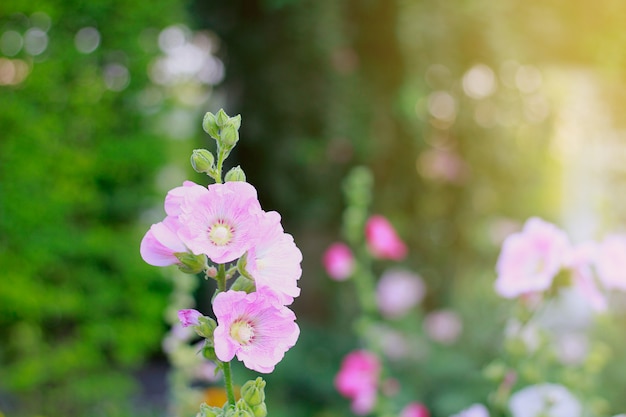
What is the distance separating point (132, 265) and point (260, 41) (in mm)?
1667

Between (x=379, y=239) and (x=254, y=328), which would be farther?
(x=379, y=239)

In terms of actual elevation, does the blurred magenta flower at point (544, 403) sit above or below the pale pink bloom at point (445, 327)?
below

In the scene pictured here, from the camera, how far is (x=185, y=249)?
2.12 feet

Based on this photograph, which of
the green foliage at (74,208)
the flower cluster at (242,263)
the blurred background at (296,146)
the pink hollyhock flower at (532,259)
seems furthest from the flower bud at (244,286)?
the green foliage at (74,208)

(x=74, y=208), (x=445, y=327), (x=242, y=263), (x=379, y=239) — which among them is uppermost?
(x=74, y=208)

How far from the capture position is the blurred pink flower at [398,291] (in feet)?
12.6

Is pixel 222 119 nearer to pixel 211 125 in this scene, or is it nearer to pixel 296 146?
pixel 211 125

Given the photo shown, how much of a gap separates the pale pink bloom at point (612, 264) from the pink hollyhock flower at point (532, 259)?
9cm

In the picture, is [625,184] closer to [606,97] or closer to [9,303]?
[606,97]

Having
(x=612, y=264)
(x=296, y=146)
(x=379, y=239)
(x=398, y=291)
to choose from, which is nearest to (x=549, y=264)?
(x=612, y=264)

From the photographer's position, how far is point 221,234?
1.97ft

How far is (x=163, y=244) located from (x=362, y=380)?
43.9 inches

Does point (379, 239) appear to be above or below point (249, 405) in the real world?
above

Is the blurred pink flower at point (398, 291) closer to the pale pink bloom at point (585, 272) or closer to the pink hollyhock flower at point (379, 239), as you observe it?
the pink hollyhock flower at point (379, 239)
